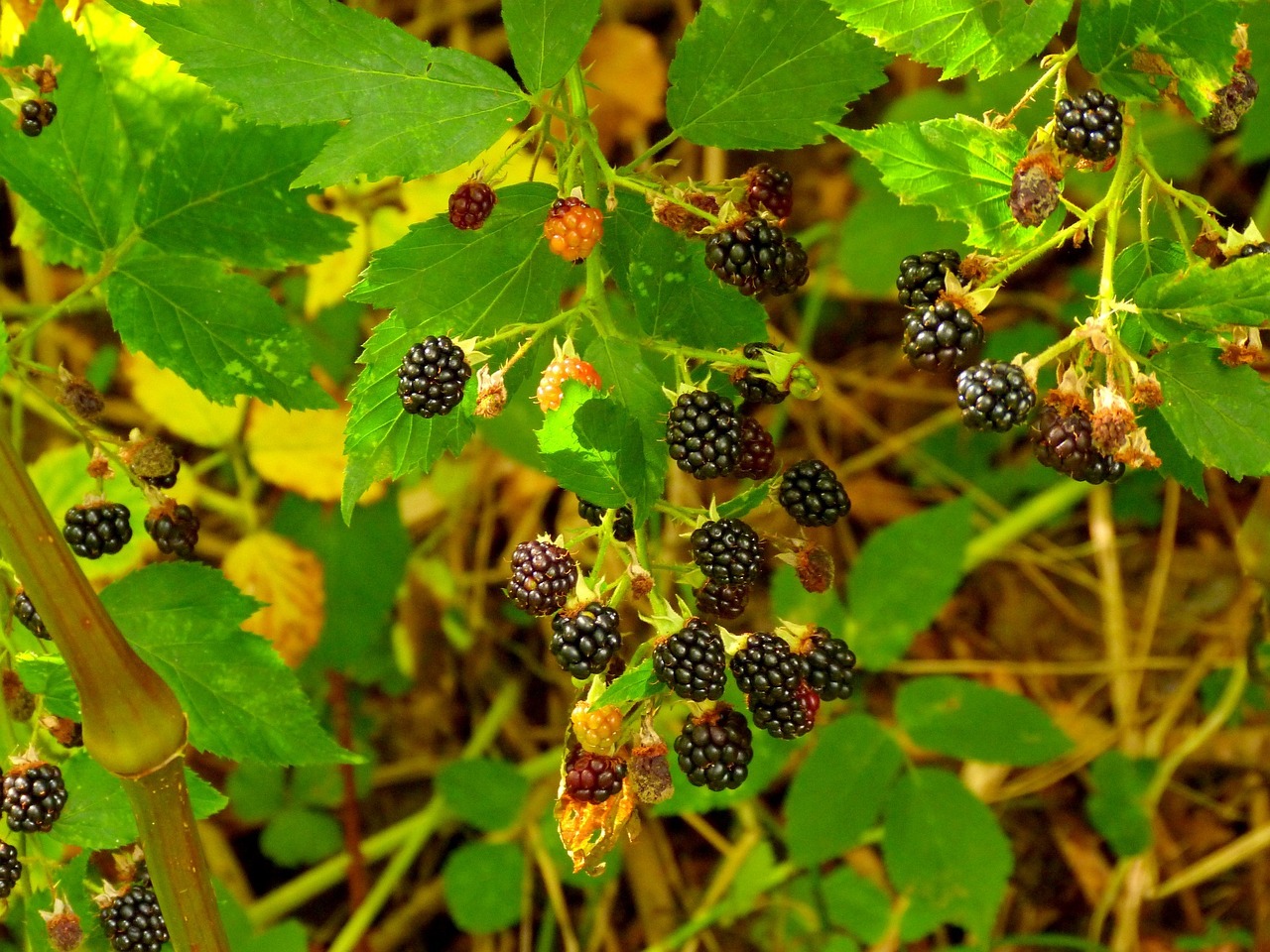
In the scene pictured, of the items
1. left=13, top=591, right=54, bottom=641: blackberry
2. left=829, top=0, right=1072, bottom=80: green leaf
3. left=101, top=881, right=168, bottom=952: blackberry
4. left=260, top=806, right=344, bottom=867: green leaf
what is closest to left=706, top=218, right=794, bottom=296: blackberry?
left=829, top=0, right=1072, bottom=80: green leaf

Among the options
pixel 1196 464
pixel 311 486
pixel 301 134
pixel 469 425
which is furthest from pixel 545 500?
pixel 1196 464

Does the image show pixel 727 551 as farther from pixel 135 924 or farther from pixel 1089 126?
pixel 135 924

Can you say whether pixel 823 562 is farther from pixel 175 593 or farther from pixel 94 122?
pixel 94 122

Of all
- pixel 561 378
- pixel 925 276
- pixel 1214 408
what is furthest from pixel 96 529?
pixel 1214 408

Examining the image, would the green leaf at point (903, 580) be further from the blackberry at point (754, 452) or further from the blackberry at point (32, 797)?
the blackberry at point (32, 797)

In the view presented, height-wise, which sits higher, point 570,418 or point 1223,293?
point 1223,293

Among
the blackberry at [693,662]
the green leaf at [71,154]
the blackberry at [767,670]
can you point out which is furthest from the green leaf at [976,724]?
the green leaf at [71,154]
